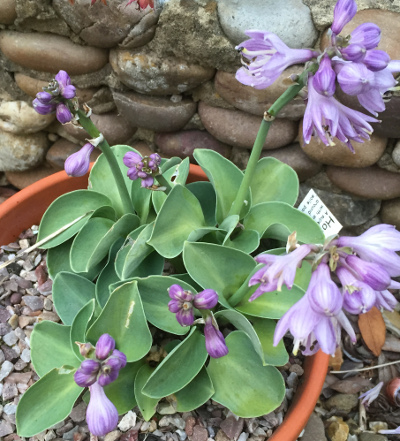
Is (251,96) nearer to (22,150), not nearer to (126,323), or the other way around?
(126,323)

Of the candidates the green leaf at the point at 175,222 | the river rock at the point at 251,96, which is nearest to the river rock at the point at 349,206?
the river rock at the point at 251,96

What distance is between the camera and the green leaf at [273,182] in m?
1.07

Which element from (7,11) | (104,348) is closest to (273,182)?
(104,348)

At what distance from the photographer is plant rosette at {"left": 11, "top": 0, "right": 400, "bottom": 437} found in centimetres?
57

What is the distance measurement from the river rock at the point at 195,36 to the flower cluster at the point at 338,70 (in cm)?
43

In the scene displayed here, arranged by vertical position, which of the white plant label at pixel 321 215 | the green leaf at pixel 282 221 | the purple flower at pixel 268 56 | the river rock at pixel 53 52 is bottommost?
the white plant label at pixel 321 215

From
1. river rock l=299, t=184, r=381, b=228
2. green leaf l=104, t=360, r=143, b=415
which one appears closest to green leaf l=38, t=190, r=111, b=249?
green leaf l=104, t=360, r=143, b=415

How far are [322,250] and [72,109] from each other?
1.49ft

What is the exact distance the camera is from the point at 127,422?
0.94 m

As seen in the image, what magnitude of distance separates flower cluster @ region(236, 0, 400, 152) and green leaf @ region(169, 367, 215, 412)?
1.66 feet

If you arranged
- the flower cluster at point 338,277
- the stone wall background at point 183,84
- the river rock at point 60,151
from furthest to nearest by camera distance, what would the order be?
the river rock at point 60,151, the stone wall background at point 183,84, the flower cluster at point 338,277

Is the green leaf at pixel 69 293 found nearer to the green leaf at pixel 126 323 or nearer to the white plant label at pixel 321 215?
the green leaf at pixel 126 323

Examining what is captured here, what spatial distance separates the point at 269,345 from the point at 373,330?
67 centimetres

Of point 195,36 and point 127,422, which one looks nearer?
point 127,422
